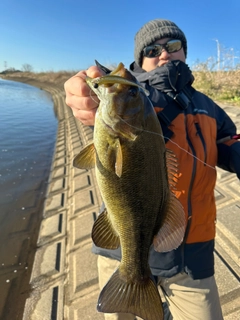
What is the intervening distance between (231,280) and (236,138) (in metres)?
1.74

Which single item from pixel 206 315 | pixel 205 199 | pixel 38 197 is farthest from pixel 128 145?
pixel 38 197

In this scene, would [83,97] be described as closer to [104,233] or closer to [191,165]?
[104,233]

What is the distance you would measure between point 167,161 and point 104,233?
1.95ft

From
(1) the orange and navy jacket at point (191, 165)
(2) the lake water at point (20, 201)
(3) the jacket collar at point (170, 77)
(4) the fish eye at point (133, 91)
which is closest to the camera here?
(4) the fish eye at point (133, 91)

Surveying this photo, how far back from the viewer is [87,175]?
693 centimetres

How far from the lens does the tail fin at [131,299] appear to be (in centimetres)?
167

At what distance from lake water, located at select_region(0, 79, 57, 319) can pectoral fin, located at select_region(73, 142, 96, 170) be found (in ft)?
9.93

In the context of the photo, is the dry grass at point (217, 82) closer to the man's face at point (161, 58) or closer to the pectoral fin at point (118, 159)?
the man's face at point (161, 58)

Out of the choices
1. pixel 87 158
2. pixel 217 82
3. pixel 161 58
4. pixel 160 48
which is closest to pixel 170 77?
pixel 161 58

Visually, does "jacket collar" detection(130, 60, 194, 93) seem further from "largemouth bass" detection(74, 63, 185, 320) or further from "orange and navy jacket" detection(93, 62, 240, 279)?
"largemouth bass" detection(74, 63, 185, 320)

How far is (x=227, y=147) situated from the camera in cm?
229

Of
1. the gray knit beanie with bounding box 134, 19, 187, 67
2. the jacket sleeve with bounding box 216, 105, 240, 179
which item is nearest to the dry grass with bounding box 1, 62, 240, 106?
the gray knit beanie with bounding box 134, 19, 187, 67

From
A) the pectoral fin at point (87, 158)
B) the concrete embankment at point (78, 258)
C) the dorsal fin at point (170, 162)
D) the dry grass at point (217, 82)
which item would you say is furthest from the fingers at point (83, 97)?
the dry grass at point (217, 82)

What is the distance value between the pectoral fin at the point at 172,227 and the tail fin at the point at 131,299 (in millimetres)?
333
